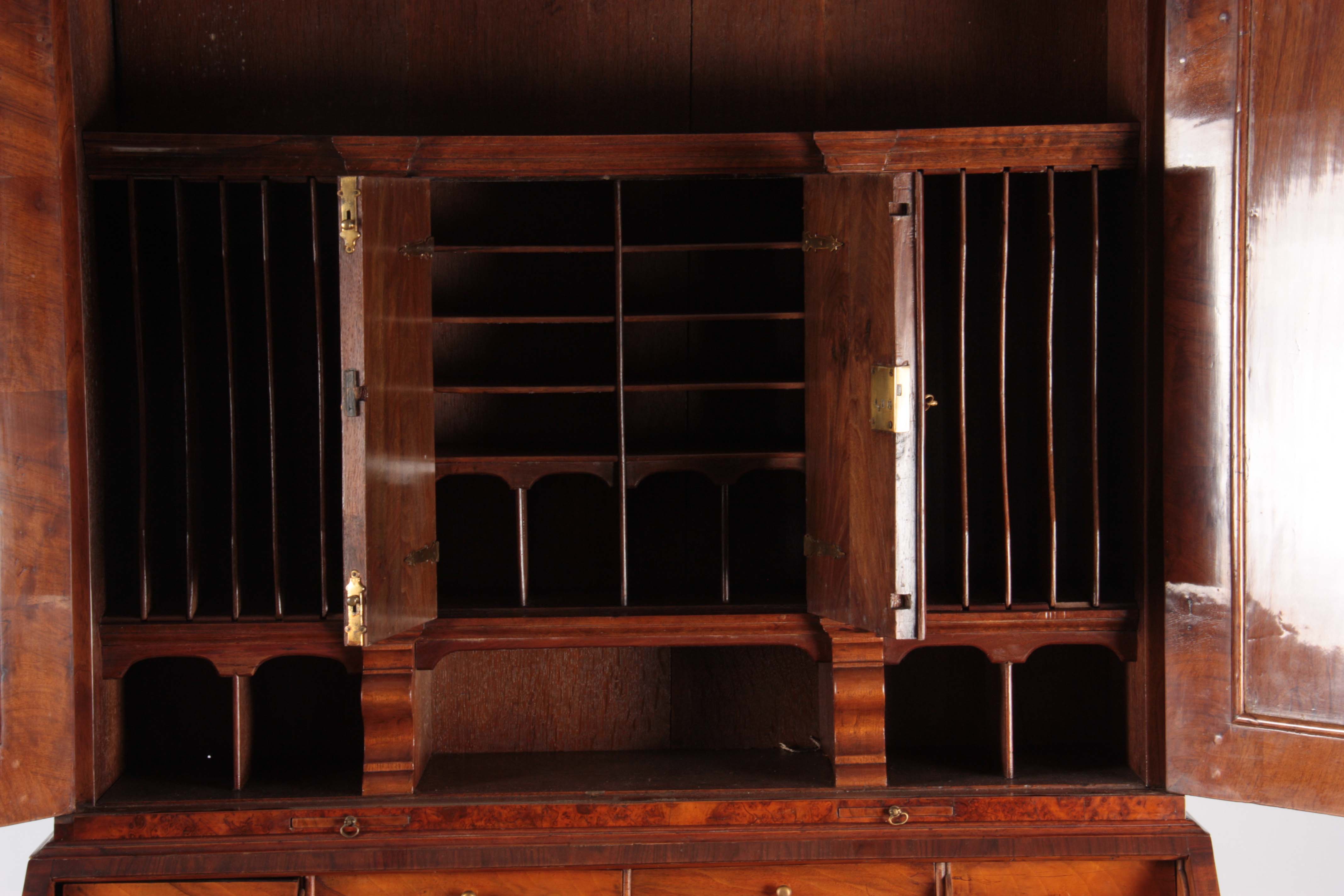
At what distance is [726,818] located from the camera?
6.86 ft

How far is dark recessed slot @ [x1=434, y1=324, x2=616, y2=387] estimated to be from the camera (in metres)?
2.47

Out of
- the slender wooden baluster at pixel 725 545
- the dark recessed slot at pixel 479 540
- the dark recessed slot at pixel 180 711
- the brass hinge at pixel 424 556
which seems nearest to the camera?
the brass hinge at pixel 424 556

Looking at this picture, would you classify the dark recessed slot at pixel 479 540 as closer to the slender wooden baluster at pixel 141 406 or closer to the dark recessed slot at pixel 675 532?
the dark recessed slot at pixel 675 532

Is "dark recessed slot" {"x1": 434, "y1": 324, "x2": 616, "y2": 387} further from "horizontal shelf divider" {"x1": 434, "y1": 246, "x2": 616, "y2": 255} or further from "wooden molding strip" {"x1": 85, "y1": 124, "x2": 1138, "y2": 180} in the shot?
"wooden molding strip" {"x1": 85, "y1": 124, "x2": 1138, "y2": 180}

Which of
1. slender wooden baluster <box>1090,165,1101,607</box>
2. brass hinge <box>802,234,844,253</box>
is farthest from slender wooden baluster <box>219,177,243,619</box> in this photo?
slender wooden baluster <box>1090,165,1101,607</box>

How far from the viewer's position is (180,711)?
2439mm

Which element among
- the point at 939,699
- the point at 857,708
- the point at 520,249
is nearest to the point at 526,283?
the point at 520,249

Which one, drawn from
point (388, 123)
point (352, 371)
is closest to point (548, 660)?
point (352, 371)

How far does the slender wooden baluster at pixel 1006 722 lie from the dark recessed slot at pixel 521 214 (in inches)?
55.6

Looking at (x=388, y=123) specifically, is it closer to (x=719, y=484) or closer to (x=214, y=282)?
(x=214, y=282)

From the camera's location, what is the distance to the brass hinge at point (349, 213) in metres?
1.79

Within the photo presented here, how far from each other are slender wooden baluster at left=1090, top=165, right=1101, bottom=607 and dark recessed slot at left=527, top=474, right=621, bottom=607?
1.15m

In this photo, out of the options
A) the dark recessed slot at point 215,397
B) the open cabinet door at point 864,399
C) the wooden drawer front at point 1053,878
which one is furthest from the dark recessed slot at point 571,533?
the wooden drawer front at point 1053,878

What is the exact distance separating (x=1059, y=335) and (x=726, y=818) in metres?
1.41
